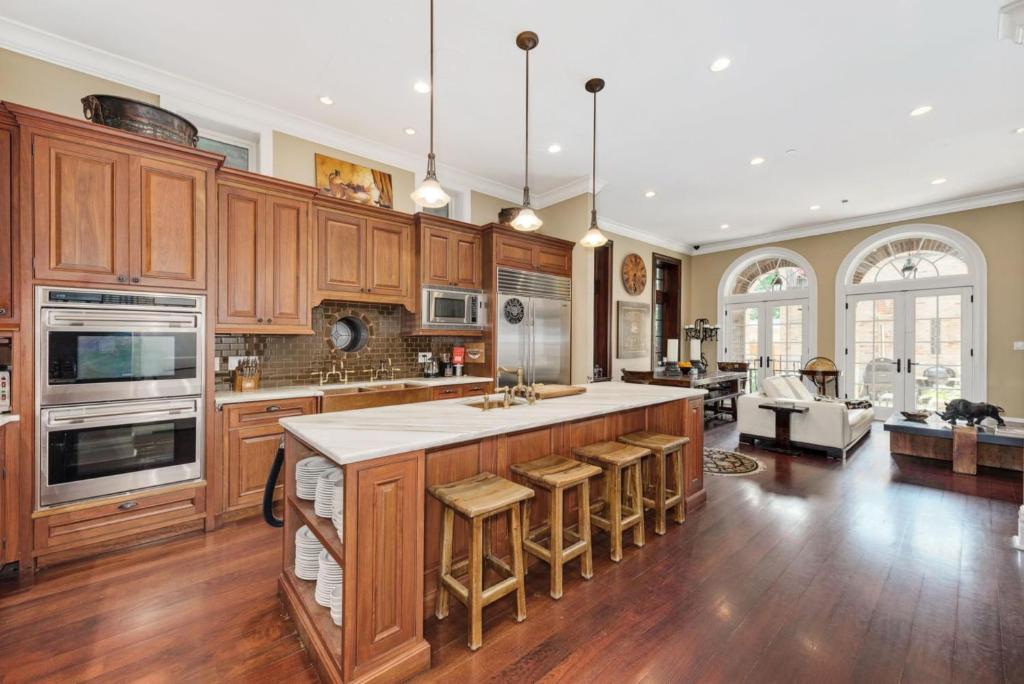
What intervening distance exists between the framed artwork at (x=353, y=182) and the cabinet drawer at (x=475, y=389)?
77.4 inches

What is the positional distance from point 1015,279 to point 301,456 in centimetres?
827

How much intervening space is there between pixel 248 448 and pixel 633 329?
5.90 m

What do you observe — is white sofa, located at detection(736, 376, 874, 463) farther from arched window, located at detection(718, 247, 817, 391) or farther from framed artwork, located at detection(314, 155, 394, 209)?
framed artwork, located at detection(314, 155, 394, 209)

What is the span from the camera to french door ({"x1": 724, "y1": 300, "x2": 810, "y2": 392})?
7.17m

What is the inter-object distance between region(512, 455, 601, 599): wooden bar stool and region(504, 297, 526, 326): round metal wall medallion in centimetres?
237

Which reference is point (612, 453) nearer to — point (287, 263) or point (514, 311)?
point (514, 311)

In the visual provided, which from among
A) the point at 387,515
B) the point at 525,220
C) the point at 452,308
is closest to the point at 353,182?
the point at 452,308

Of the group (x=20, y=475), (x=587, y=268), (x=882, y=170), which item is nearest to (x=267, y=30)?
(x=20, y=475)

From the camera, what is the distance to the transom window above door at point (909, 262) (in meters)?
5.82

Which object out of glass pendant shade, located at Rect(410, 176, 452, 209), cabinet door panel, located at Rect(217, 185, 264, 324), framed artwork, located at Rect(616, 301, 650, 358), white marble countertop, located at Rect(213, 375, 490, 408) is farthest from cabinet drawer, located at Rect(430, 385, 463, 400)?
framed artwork, located at Rect(616, 301, 650, 358)

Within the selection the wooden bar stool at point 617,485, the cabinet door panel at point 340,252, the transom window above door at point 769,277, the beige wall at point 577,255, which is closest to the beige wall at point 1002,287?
the transom window above door at point 769,277

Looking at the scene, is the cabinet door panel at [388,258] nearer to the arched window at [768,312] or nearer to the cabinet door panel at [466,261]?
the cabinet door panel at [466,261]

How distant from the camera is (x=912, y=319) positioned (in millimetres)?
6098

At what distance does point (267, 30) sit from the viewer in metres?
2.56
